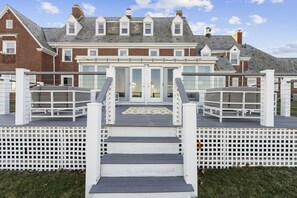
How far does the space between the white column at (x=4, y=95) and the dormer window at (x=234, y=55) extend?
2292 centimetres

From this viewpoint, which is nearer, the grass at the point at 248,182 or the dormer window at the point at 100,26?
the grass at the point at 248,182

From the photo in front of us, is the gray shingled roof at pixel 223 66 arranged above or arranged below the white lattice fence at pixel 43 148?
above

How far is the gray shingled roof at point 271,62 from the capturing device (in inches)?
1174

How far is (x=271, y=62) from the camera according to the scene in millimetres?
31125

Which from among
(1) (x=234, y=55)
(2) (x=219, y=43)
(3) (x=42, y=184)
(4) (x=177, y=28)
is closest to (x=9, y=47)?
(4) (x=177, y=28)

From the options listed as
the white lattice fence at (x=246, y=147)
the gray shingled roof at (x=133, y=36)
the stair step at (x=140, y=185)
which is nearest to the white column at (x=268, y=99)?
the white lattice fence at (x=246, y=147)

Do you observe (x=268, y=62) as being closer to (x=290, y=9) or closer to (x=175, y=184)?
(x=290, y=9)

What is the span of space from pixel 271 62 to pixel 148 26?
70.5 feet

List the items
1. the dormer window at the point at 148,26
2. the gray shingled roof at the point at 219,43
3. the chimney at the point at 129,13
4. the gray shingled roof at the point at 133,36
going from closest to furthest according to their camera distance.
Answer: the gray shingled roof at the point at 133,36 < the dormer window at the point at 148,26 < the chimney at the point at 129,13 < the gray shingled roof at the point at 219,43

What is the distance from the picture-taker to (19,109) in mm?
4457

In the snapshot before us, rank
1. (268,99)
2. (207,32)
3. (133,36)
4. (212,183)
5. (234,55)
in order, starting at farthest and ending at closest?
(207,32) → (234,55) → (133,36) → (268,99) → (212,183)

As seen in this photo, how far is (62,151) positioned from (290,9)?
2334 cm

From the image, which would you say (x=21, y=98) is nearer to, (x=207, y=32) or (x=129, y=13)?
(x=129, y=13)

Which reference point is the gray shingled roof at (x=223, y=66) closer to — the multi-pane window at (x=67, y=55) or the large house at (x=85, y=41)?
the large house at (x=85, y=41)
